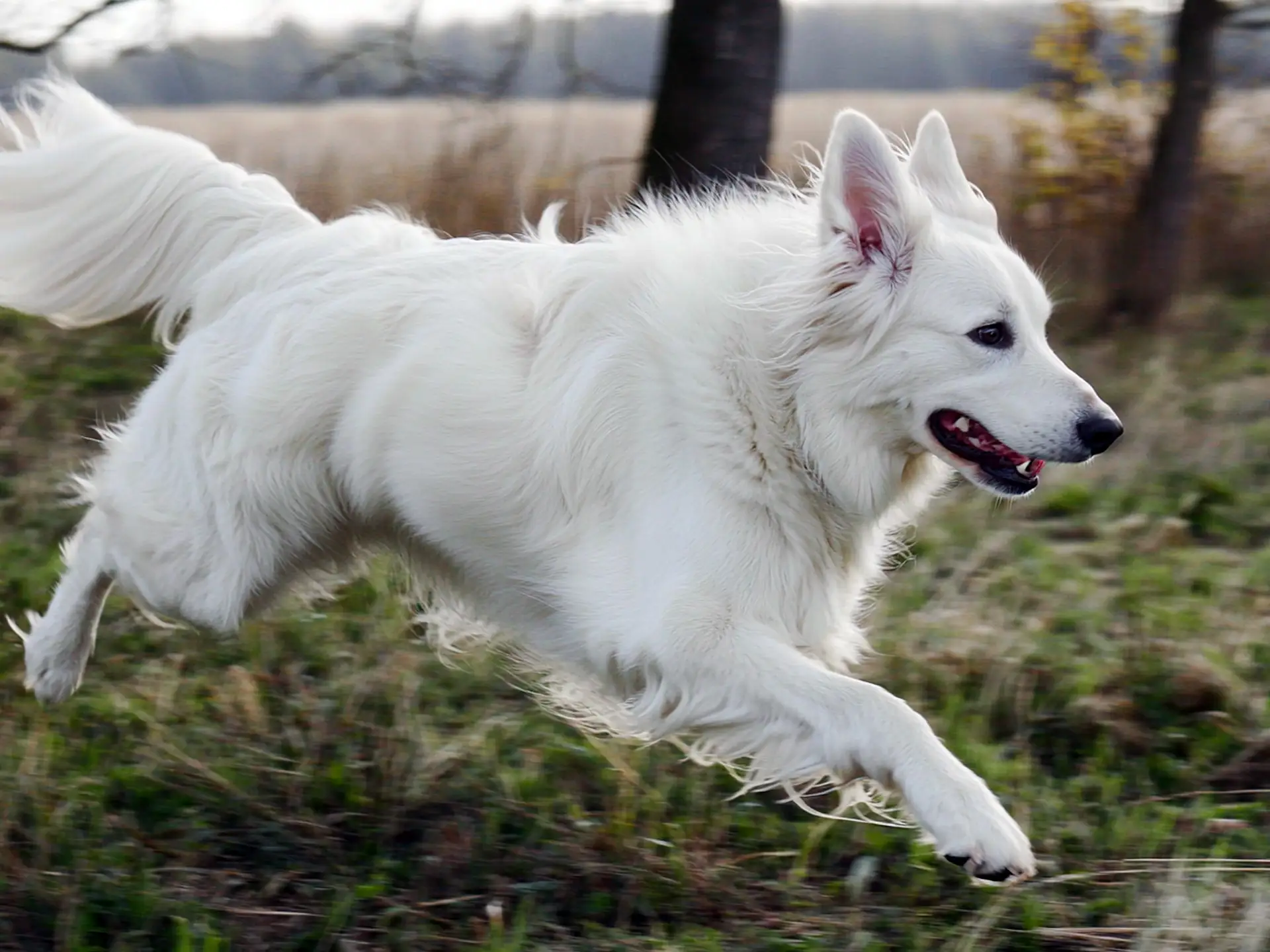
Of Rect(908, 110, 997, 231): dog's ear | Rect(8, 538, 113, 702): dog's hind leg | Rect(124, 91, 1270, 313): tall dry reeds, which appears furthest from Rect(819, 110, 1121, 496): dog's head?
Rect(124, 91, 1270, 313): tall dry reeds

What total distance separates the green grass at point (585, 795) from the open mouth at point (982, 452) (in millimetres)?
943

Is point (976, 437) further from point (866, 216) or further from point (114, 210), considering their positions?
point (114, 210)

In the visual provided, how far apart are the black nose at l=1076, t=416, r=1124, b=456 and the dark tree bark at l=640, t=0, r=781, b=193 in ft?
9.66

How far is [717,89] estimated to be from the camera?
622cm

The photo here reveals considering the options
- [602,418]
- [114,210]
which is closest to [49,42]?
[114,210]

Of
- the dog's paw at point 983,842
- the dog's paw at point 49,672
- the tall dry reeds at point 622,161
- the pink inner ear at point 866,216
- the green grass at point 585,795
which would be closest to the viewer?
the dog's paw at point 983,842

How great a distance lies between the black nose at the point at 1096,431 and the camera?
11.2 ft

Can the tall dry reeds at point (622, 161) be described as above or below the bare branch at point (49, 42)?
below

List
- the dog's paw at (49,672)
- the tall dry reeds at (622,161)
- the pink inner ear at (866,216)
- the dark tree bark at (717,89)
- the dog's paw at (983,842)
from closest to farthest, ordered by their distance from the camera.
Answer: the dog's paw at (983,842) < the pink inner ear at (866,216) < the dog's paw at (49,672) < the dark tree bark at (717,89) < the tall dry reeds at (622,161)

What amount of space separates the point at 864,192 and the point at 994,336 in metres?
0.48

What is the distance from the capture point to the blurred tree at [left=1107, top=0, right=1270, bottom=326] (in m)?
8.76

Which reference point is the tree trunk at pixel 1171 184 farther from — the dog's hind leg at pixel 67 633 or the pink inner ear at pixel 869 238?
the dog's hind leg at pixel 67 633

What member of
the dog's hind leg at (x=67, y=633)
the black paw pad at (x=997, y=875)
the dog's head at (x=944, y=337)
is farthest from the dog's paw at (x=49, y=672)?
the black paw pad at (x=997, y=875)

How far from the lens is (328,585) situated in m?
4.68
